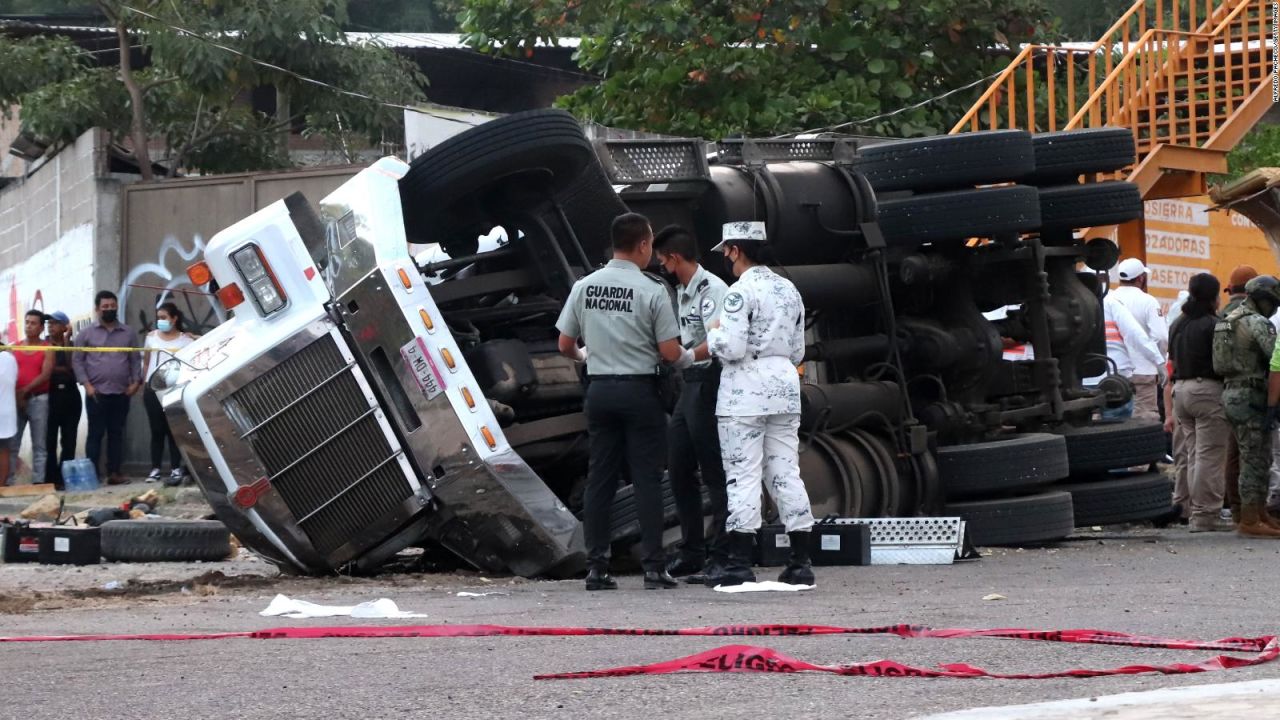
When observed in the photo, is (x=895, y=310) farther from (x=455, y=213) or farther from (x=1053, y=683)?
(x=1053, y=683)

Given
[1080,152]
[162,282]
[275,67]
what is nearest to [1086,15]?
[275,67]

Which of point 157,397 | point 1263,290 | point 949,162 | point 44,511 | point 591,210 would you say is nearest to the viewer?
point 591,210

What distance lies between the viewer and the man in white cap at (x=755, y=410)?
897 centimetres

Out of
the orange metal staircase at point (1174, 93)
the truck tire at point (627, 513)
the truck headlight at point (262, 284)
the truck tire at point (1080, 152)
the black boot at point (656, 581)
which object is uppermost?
the orange metal staircase at point (1174, 93)

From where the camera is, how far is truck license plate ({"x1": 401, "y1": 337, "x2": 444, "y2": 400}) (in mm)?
9273

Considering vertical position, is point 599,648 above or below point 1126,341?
below

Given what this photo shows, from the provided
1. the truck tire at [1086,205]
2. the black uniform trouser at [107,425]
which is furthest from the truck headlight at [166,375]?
the black uniform trouser at [107,425]

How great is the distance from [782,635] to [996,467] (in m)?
4.64

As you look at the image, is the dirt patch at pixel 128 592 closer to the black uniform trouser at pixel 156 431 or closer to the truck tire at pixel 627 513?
the truck tire at pixel 627 513

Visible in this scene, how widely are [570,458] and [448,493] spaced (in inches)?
39.7

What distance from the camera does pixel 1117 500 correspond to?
39.1 feet

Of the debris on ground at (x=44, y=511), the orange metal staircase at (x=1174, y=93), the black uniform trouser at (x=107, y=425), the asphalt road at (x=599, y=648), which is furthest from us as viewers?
the orange metal staircase at (x=1174, y=93)

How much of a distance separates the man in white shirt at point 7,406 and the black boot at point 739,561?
34.9ft

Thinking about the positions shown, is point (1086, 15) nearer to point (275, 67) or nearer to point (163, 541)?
point (275, 67)
